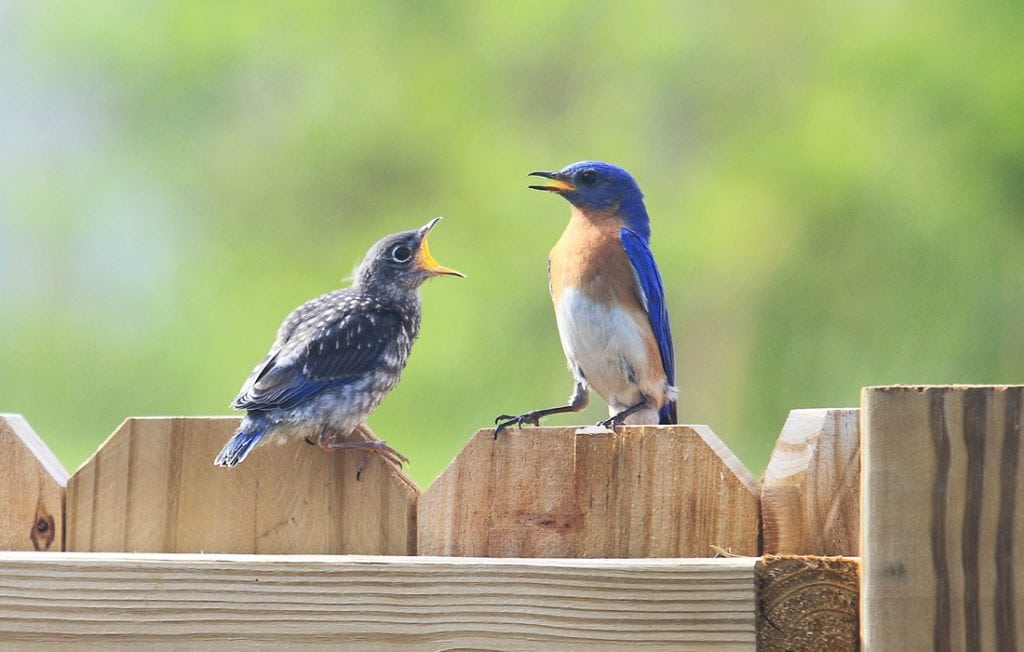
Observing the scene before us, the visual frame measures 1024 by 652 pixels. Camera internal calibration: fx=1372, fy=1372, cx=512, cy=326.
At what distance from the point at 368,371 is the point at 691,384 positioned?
401cm

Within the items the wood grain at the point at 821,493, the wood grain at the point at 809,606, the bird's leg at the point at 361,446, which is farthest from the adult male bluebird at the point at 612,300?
the wood grain at the point at 809,606

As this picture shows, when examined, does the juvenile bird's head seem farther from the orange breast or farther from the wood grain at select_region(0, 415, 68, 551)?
the wood grain at select_region(0, 415, 68, 551)

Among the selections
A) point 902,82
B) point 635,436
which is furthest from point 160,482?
point 902,82

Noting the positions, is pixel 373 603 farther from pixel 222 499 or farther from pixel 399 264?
pixel 399 264

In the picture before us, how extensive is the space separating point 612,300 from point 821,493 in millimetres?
1879

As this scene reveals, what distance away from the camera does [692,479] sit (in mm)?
2068

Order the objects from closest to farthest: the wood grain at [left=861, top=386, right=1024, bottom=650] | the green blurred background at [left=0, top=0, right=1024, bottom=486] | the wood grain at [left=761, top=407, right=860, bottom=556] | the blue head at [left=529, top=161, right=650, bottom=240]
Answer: the wood grain at [left=861, top=386, right=1024, bottom=650] → the wood grain at [left=761, top=407, right=860, bottom=556] → the blue head at [left=529, top=161, right=650, bottom=240] → the green blurred background at [left=0, top=0, right=1024, bottom=486]

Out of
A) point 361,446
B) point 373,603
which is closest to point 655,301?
point 361,446

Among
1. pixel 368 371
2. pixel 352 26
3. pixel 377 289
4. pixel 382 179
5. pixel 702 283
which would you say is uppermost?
pixel 352 26

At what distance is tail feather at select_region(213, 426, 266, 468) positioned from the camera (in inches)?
93.0

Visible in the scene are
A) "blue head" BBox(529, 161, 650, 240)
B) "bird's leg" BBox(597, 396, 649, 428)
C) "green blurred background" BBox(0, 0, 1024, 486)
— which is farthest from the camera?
"green blurred background" BBox(0, 0, 1024, 486)

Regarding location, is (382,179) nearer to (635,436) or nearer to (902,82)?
(902,82)

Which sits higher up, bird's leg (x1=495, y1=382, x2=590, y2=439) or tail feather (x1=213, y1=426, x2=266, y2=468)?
bird's leg (x1=495, y1=382, x2=590, y2=439)

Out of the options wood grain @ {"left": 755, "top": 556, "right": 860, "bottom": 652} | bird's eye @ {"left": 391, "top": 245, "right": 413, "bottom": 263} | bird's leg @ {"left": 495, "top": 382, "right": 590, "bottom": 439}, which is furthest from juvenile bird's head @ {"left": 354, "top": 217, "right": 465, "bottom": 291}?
wood grain @ {"left": 755, "top": 556, "right": 860, "bottom": 652}
